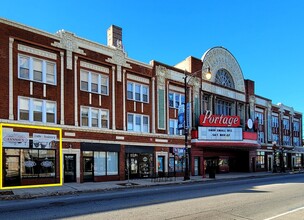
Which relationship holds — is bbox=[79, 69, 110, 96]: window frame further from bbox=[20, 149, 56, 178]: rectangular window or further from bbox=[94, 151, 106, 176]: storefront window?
bbox=[20, 149, 56, 178]: rectangular window

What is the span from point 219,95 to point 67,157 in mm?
23031

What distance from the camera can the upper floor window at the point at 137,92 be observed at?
1203 inches

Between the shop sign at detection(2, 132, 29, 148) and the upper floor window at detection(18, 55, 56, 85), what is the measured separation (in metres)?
4.31

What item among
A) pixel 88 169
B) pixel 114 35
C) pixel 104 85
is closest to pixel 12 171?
pixel 88 169

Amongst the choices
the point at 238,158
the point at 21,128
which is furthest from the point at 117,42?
the point at 238,158

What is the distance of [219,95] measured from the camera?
40875mm

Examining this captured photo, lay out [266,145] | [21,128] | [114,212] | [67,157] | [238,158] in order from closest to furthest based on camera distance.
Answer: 1. [114,212]
2. [21,128]
3. [67,157]
4. [238,158]
5. [266,145]

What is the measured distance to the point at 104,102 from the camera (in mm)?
28156

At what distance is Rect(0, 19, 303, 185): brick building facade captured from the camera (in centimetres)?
2323

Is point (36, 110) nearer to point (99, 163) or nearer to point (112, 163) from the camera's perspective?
point (99, 163)

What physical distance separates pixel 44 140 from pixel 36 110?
7.89 ft

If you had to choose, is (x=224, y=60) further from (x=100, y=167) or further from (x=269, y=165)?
(x=100, y=167)

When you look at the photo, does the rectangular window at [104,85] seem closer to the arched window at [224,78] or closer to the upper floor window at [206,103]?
the upper floor window at [206,103]

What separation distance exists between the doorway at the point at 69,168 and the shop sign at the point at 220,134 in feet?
51.8
